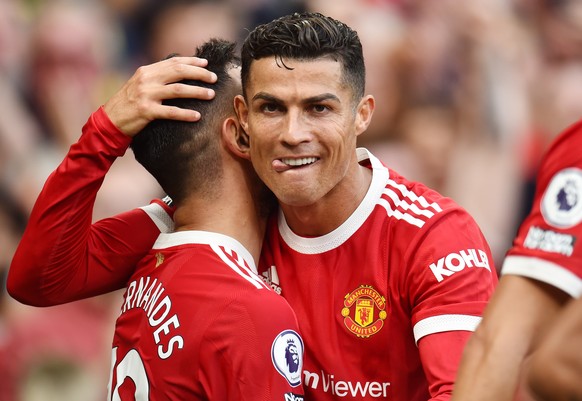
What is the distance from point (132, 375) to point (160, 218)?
0.64 metres

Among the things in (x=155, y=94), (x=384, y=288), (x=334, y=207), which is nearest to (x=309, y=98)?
(x=334, y=207)

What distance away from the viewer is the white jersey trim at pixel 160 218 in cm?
346

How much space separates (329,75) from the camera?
3080 millimetres

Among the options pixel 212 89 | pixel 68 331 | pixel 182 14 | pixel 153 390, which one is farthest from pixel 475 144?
pixel 153 390

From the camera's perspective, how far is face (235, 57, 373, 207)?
3.06 m

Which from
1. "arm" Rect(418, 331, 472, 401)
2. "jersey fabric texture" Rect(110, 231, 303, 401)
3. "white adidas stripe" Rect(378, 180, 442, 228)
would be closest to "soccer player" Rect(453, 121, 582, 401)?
"arm" Rect(418, 331, 472, 401)

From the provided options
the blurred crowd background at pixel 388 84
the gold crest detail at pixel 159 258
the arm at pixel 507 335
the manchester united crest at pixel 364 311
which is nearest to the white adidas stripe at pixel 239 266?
the gold crest detail at pixel 159 258

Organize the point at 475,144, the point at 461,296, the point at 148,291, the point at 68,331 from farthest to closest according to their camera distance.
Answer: the point at 475,144 < the point at 68,331 < the point at 148,291 < the point at 461,296

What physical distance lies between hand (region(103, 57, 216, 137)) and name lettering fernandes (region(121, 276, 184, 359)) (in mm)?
502

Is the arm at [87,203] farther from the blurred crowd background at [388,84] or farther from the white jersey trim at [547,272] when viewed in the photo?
the blurred crowd background at [388,84]

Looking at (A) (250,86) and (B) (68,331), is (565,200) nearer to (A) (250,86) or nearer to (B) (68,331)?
(A) (250,86)

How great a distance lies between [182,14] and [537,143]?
248 cm

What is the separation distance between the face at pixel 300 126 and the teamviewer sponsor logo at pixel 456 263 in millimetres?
441

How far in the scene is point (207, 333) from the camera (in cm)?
289
